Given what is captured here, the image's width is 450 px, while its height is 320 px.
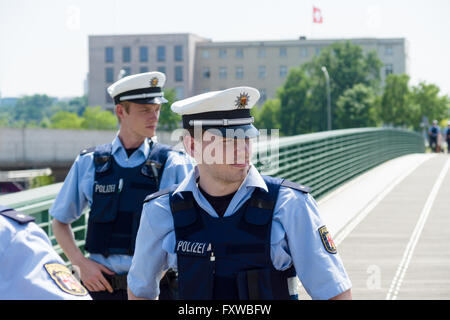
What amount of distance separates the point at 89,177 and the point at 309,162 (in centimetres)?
1009

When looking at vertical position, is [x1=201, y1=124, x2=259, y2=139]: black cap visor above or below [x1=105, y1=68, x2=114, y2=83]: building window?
below

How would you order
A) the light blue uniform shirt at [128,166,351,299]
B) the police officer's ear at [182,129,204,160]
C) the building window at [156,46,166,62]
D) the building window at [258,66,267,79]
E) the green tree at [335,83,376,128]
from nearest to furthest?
the light blue uniform shirt at [128,166,351,299]
the police officer's ear at [182,129,204,160]
the green tree at [335,83,376,128]
the building window at [156,46,166,62]
the building window at [258,66,267,79]

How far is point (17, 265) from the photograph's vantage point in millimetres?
1781

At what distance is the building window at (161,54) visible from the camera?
10984 cm

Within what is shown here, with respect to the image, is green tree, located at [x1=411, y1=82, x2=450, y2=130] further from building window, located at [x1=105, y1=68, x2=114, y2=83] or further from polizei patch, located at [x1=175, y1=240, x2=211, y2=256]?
polizei patch, located at [x1=175, y1=240, x2=211, y2=256]

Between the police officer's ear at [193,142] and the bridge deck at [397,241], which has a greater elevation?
the police officer's ear at [193,142]

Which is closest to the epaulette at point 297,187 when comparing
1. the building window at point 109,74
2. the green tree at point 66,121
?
the green tree at point 66,121

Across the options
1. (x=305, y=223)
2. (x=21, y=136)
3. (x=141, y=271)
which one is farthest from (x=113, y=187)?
(x=21, y=136)

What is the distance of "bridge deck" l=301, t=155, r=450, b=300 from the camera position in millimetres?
7320

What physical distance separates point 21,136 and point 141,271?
240ft

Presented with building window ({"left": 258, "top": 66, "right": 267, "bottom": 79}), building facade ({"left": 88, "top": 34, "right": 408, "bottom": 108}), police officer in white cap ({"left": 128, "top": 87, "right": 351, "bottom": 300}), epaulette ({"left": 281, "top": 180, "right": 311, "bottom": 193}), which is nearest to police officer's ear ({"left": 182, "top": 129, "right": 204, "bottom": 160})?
police officer in white cap ({"left": 128, "top": 87, "right": 351, "bottom": 300})

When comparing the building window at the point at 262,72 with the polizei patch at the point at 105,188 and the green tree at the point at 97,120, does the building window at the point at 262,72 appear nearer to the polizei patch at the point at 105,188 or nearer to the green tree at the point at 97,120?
the green tree at the point at 97,120

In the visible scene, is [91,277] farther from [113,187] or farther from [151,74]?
[151,74]

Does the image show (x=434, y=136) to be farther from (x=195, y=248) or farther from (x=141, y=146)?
(x=195, y=248)
